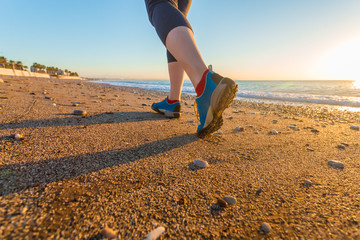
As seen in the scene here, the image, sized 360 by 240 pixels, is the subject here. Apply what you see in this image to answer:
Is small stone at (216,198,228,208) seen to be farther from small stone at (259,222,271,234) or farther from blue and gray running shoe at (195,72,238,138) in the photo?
blue and gray running shoe at (195,72,238,138)

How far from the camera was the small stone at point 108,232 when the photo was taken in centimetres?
51

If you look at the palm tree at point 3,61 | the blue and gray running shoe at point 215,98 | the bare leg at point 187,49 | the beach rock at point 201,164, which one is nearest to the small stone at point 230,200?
the beach rock at point 201,164

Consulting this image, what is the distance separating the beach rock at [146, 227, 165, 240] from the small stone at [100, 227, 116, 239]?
107 millimetres

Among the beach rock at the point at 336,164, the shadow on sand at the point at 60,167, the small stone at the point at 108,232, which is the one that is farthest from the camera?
the beach rock at the point at 336,164

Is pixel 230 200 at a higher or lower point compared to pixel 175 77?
lower

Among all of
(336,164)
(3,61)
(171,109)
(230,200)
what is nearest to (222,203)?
(230,200)

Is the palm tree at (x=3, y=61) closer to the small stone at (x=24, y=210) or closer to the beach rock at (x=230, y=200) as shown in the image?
the small stone at (x=24, y=210)

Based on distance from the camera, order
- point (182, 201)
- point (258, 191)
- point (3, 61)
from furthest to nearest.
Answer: point (3, 61) → point (258, 191) → point (182, 201)

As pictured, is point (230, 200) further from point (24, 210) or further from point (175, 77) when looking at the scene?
point (175, 77)

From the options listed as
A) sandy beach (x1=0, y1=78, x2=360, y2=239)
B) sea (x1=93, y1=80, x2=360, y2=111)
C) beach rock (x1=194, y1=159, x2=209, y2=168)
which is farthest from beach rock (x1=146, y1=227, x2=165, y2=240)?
sea (x1=93, y1=80, x2=360, y2=111)

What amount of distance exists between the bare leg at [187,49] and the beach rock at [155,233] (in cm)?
109

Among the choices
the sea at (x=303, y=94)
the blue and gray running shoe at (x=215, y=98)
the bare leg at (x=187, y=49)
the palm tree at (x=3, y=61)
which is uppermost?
the palm tree at (x=3, y=61)

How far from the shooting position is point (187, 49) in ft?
4.25

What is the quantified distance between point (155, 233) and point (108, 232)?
15 cm
